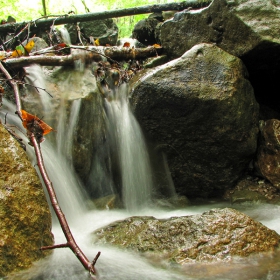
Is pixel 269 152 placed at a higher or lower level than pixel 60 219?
lower

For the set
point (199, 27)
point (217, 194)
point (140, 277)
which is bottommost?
point (217, 194)

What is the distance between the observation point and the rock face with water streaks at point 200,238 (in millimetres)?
2071

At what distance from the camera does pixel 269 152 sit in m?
3.87

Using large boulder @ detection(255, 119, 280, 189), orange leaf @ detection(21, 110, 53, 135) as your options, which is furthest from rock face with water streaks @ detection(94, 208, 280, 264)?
large boulder @ detection(255, 119, 280, 189)

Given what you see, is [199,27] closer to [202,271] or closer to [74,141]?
[74,141]

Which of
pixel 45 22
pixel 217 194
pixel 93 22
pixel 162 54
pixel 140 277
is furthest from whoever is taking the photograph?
pixel 93 22

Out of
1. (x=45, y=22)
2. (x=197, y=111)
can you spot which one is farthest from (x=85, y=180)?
(x=45, y=22)

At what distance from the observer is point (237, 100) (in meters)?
3.52

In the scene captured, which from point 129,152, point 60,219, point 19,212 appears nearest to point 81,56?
point 129,152

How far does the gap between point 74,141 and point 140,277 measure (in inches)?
89.8

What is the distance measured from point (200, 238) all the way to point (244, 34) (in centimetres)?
295

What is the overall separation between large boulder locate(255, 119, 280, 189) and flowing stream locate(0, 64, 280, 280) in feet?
1.61

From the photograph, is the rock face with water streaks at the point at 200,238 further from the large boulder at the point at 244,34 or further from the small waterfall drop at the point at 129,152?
the large boulder at the point at 244,34

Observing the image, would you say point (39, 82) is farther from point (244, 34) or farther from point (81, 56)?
point (244, 34)
